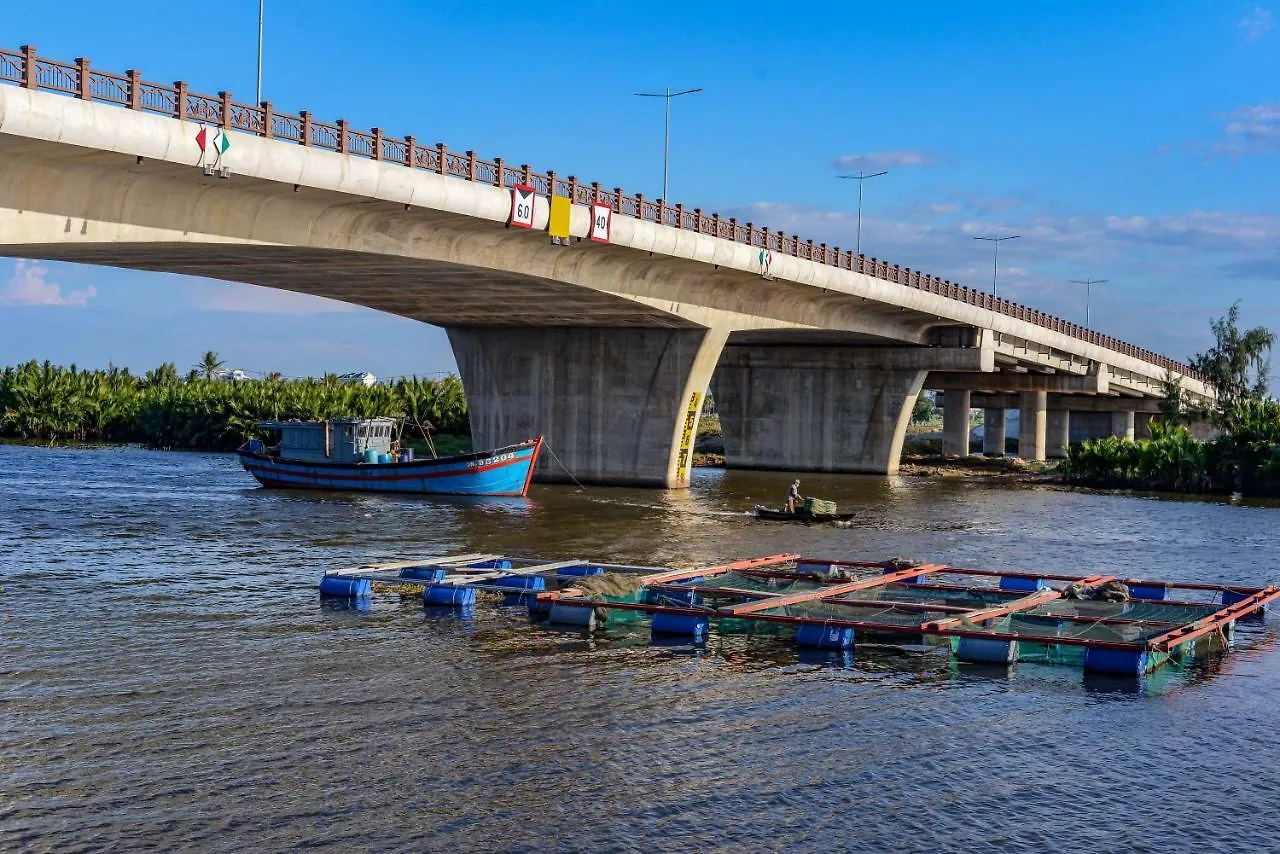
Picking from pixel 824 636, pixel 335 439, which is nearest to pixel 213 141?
pixel 824 636

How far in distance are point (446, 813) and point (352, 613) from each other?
1118cm

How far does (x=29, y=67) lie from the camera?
26109 millimetres

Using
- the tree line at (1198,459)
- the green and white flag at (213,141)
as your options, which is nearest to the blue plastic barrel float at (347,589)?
the green and white flag at (213,141)

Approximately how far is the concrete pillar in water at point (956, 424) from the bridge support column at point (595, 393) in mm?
37542

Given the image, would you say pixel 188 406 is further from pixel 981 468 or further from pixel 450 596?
pixel 450 596

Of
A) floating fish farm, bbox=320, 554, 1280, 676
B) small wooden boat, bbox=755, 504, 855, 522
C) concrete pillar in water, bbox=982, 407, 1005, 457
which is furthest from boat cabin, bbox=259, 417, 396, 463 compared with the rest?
concrete pillar in water, bbox=982, 407, 1005, 457

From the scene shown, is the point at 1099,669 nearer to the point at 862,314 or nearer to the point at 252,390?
the point at 862,314

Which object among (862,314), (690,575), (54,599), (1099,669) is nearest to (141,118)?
(54,599)

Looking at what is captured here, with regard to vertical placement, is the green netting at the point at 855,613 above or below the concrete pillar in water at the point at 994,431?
below

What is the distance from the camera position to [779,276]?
5319cm

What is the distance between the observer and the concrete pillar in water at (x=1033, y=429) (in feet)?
307

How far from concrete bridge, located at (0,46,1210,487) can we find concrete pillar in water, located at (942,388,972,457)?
200 millimetres

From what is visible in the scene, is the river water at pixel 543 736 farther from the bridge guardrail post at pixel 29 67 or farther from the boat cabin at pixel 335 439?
the boat cabin at pixel 335 439

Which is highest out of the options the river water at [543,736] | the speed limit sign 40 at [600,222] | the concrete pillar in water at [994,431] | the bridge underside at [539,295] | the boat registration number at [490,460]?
the speed limit sign 40 at [600,222]
